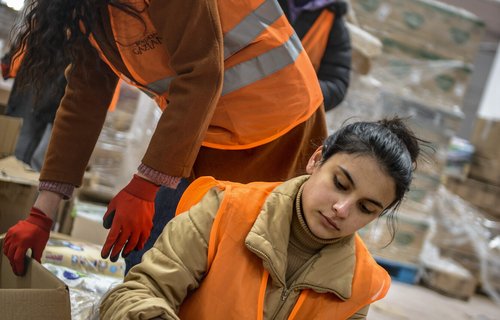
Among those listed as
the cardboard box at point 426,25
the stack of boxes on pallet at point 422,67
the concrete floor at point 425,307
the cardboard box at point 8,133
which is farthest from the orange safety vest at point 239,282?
the cardboard box at point 426,25

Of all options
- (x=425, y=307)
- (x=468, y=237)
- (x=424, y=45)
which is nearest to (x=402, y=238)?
(x=425, y=307)

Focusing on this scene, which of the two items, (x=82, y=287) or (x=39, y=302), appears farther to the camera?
(x=82, y=287)

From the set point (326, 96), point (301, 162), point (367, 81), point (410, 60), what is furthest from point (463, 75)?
point (301, 162)

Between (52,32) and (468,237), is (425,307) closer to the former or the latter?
(468,237)

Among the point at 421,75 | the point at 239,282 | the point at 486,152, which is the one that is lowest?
the point at 486,152

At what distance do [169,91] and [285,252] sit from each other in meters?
0.38

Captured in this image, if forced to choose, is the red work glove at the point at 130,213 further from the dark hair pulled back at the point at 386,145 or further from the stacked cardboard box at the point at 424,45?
the stacked cardboard box at the point at 424,45

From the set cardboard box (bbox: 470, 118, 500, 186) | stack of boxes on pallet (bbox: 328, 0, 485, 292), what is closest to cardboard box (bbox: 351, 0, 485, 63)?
stack of boxes on pallet (bbox: 328, 0, 485, 292)

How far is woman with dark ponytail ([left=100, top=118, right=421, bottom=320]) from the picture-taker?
1.20m

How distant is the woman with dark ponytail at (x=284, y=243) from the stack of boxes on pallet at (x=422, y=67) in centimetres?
285

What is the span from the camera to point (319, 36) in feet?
6.09

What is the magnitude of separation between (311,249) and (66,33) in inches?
24.8

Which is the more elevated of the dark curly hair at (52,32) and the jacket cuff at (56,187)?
the dark curly hair at (52,32)

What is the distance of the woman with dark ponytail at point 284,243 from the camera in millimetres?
1204
